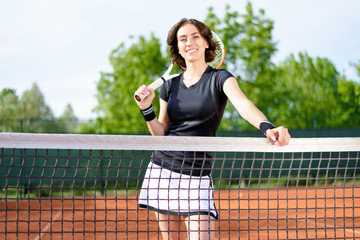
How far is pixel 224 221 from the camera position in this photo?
279 inches

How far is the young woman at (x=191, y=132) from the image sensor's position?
6.68ft

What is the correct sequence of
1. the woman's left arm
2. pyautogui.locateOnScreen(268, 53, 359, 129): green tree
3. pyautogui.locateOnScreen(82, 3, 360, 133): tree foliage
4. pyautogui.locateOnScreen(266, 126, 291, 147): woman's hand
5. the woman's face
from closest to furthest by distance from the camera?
pyautogui.locateOnScreen(266, 126, 291, 147): woman's hand → the woman's left arm → the woman's face → pyautogui.locateOnScreen(82, 3, 360, 133): tree foliage → pyautogui.locateOnScreen(268, 53, 359, 129): green tree

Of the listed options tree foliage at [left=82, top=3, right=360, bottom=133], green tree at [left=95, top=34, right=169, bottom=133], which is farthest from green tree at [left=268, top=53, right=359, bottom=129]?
green tree at [left=95, top=34, right=169, bottom=133]

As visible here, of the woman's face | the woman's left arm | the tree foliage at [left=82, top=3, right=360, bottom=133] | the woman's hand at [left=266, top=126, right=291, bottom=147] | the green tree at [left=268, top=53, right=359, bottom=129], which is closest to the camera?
the woman's hand at [left=266, top=126, right=291, bottom=147]

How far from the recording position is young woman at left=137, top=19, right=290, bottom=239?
2035 millimetres

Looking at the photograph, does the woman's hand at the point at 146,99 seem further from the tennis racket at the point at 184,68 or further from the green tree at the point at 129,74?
the green tree at the point at 129,74

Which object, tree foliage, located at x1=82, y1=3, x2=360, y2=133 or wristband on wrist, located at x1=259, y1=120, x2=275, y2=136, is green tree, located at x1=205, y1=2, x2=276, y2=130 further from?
wristband on wrist, located at x1=259, y1=120, x2=275, y2=136

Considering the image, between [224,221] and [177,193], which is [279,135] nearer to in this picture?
[177,193]

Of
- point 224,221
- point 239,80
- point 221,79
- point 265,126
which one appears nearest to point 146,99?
point 221,79

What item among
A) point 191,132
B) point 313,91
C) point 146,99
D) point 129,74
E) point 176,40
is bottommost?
point 313,91

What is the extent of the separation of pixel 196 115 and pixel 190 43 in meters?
0.36

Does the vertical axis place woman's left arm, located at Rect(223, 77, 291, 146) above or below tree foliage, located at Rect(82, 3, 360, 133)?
above

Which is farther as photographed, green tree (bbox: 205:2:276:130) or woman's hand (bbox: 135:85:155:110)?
green tree (bbox: 205:2:276:130)

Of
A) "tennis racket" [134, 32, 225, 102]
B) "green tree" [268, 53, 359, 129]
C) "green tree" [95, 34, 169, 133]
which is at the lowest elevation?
"green tree" [268, 53, 359, 129]
